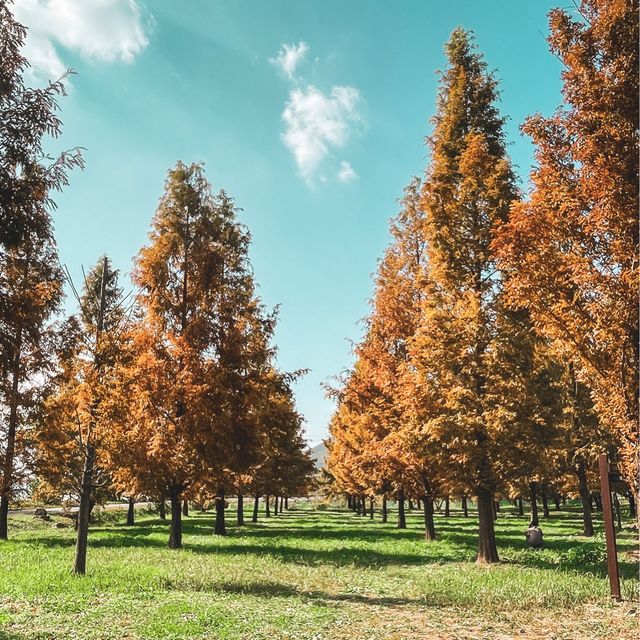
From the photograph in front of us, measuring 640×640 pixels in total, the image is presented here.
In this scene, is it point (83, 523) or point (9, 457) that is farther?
point (9, 457)

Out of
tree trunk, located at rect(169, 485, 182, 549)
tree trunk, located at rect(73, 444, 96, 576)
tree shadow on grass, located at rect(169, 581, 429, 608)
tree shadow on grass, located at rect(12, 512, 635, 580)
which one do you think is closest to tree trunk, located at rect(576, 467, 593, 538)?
tree shadow on grass, located at rect(12, 512, 635, 580)

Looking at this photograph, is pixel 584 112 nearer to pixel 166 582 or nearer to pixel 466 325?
pixel 466 325

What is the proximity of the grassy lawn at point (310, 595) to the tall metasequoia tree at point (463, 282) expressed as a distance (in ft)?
10.5

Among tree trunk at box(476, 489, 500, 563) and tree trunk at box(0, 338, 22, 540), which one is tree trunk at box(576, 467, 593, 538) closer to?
tree trunk at box(476, 489, 500, 563)

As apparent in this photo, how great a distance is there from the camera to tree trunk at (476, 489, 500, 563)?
15676 millimetres

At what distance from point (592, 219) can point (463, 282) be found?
796 centimetres

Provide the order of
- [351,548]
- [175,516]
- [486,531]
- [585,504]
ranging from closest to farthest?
1. [486,531]
2. [175,516]
3. [351,548]
4. [585,504]

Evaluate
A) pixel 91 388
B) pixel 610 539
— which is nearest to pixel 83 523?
pixel 91 388

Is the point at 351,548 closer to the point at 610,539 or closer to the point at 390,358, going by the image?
the point at 390,358

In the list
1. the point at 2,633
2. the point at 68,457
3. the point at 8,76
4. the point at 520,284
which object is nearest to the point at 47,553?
the point at 68,457

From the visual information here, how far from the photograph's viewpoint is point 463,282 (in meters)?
16.7

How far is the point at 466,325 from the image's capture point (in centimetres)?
1564

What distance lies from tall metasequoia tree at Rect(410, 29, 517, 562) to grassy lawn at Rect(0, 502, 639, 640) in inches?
126

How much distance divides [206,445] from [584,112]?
14407 mm
